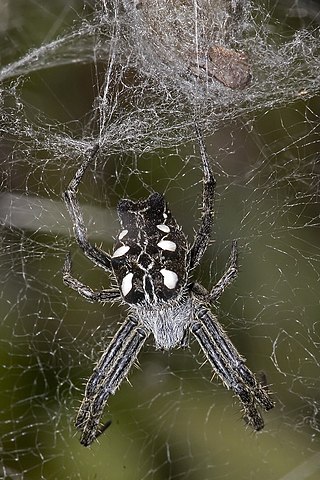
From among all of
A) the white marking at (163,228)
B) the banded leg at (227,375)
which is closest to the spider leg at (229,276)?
the banded leg at (227,375)

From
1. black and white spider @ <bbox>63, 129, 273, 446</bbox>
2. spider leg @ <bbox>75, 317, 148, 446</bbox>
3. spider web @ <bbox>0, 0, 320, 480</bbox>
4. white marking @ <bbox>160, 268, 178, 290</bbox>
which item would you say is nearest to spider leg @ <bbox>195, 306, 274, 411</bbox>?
black and white spider @ <bbox>63, 129, 273, 446</bbox>

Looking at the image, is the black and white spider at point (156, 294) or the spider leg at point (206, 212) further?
the spider leg at point (206, 212)

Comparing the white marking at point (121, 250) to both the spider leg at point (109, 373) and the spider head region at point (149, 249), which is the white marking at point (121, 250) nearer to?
the spider head region at point (149, 249)

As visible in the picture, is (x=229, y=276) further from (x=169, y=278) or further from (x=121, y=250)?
(x=121, y=250)

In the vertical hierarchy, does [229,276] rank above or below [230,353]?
above

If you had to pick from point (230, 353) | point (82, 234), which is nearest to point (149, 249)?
point (82, 234)

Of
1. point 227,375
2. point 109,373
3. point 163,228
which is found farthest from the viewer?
point 109,373

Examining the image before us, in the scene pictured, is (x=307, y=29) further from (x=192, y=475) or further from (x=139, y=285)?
(x=192, y=475)
